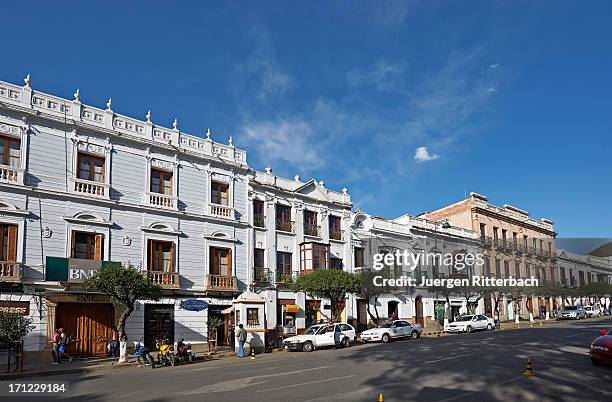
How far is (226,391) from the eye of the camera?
44.6ft

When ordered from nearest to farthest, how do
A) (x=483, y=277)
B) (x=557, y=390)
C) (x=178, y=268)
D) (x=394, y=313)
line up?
1. (x=557, y=390)
2. (x=178, y=268)
3. (x=394, y=313)
4. (x=483, y=277)

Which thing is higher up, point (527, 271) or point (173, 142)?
point (173, 142)

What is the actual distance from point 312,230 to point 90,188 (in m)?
15.4

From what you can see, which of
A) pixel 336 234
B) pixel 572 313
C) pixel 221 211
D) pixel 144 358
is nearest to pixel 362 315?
pixel 336 234

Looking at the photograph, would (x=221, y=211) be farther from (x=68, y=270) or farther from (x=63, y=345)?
(x=63, y=345)

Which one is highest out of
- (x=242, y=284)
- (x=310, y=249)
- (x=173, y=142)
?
(x=173, y=142)

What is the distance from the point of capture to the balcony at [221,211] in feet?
102

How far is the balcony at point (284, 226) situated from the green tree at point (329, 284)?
3807 mm

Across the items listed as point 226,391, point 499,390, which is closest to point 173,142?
point 226,391

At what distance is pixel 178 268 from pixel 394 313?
17.9 meters

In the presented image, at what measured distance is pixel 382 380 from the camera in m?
14.5

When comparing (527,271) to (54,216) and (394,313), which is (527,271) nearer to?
(394,313)

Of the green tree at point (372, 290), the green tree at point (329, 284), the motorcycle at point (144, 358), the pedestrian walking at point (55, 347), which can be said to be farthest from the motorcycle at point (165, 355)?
the green tree at point (372, 290)

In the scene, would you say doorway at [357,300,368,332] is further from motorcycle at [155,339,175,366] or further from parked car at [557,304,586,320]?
parked car at [557,304,586,320]
